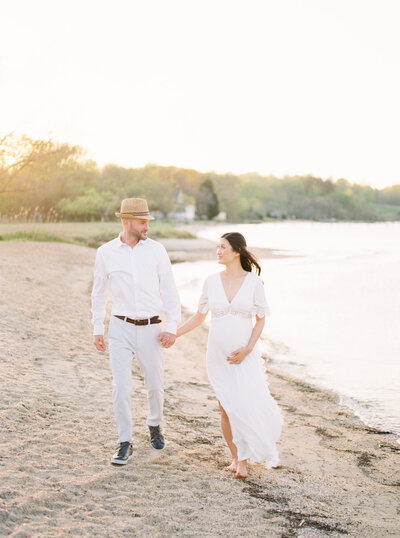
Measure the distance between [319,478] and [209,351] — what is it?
1.53 m

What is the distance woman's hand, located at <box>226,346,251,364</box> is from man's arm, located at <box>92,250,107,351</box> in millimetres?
1089

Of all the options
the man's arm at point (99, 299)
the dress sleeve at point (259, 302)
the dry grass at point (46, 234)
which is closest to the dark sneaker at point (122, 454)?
the man's arm at point (99, 299)

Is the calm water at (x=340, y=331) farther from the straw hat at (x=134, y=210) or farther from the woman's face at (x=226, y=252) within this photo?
the straw hat at (x=134, y=210)

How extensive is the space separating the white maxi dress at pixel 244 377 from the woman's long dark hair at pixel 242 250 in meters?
0.08

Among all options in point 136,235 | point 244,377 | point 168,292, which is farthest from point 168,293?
point 244,377

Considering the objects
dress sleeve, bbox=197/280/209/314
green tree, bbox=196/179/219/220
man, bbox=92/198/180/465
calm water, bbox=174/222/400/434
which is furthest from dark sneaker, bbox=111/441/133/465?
green tree, bbox=196/179/219/220

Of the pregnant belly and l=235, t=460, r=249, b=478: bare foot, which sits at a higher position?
the pregnant belly

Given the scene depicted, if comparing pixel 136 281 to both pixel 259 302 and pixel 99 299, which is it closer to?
pixel 99 299

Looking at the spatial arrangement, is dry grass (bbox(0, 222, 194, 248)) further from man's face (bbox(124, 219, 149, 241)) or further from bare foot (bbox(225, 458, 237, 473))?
bare foot (bbox(225, 458, 237, 473))

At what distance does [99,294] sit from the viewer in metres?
4.60

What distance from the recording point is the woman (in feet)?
14.1

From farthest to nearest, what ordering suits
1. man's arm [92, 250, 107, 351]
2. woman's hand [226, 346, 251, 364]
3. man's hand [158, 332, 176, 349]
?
man's arm [92, 250, 107, 351]
man's hand [158, 332, 176, 349]
woman's hand [226, 346, 251, 364]

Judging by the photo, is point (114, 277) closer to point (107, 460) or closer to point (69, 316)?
point (107, 460)

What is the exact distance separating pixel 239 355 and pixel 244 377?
0.20 metres
